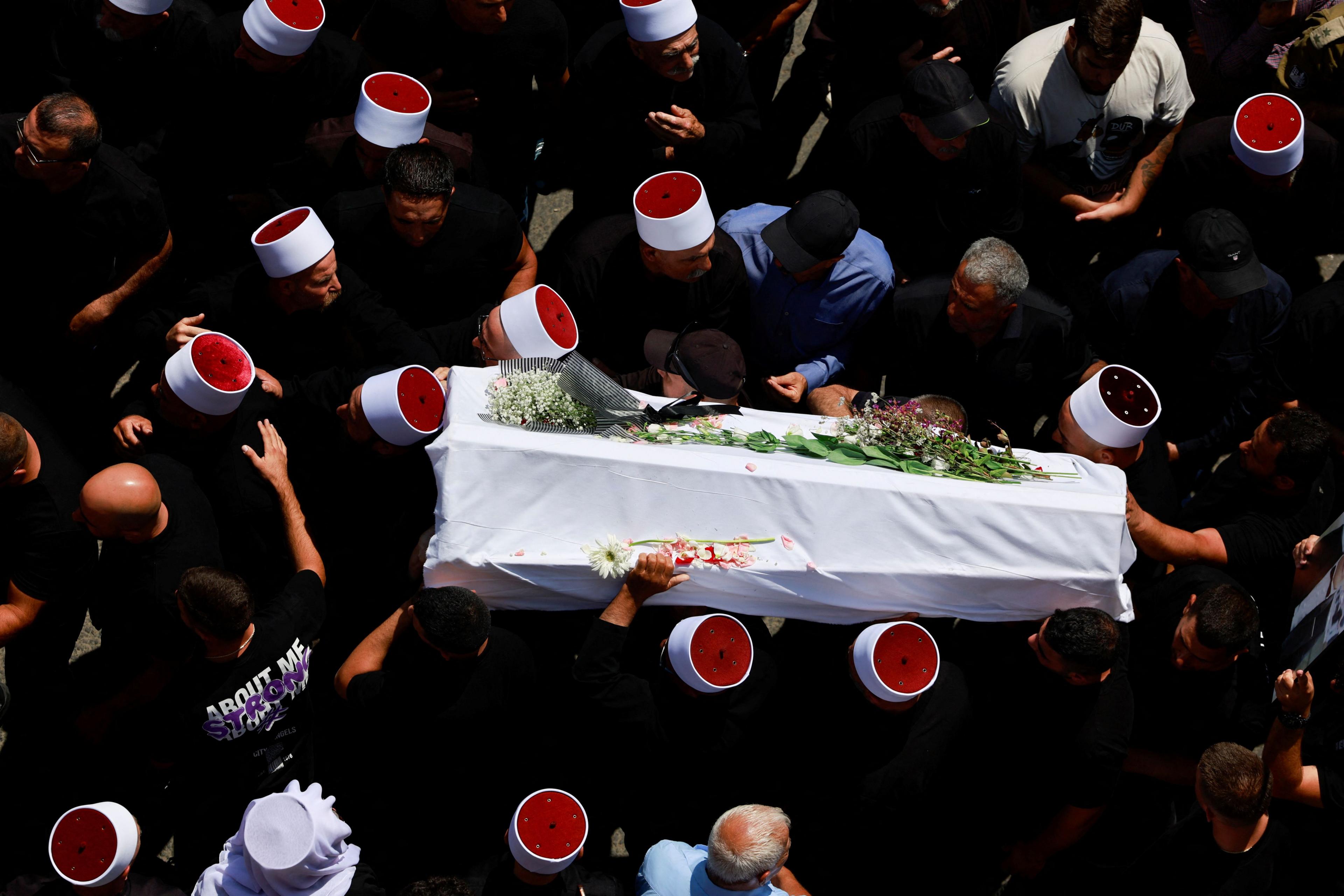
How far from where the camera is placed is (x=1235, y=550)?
15.8 ft

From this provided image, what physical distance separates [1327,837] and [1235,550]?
4.35 ft

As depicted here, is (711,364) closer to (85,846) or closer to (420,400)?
(420,400)

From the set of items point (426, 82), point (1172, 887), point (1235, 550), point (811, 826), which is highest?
point (426, 82)

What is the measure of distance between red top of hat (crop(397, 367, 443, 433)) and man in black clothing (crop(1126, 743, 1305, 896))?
3.56 meters

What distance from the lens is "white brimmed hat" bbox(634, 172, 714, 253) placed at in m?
4.57

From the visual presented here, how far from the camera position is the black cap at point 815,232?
4.79 metres

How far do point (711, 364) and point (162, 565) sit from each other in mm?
2507

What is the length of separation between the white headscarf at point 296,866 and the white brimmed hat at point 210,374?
5.20 ft

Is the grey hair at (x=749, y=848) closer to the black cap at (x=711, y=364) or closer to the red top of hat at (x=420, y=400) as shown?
the black cap at (x=711, y=364)

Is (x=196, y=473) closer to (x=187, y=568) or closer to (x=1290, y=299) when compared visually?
(x=187, y=568)

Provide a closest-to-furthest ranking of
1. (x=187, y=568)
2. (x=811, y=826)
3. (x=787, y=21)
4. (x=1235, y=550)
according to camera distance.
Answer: (x=187, y=568) < (x=1235, y=550) < (x=811, y=826) < (x=787, y=21)

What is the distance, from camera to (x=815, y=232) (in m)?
4.79

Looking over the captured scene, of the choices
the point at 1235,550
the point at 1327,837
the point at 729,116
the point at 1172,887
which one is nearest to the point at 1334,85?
the point at 1235,550

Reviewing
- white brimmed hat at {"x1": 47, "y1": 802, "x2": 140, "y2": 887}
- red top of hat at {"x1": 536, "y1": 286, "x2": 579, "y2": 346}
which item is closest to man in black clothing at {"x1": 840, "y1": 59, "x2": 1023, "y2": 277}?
red top of hat at {"x1": 536, "y1": 286, "x2": 579, "y2": 346}
